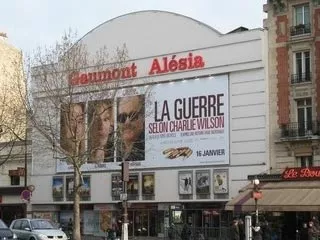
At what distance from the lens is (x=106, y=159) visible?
48188 mm

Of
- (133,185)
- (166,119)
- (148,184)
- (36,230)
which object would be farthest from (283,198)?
(36,230)

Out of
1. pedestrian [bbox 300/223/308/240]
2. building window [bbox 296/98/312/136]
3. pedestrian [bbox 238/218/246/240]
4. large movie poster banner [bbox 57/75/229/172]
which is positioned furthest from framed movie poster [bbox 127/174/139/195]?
pedestrian [bbox 300/223/308/240]

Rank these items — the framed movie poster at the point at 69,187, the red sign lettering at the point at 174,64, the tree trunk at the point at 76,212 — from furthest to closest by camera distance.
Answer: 1. the framed movie poster at the point at 69,187
2. the red sign lettering at the point at 174,64
3. the tree trunk at the point at 76,212

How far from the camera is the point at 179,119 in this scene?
4478 cm

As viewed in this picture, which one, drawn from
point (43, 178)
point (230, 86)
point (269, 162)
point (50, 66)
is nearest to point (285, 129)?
point (269, 162)

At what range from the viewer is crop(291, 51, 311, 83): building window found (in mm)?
40000

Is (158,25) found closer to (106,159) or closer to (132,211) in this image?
Answer: (106,159)

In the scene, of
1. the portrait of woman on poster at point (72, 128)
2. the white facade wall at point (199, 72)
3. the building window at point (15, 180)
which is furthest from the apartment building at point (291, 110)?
the building window at point (15, 180)

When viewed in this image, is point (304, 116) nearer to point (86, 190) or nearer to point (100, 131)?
point (100, 131)

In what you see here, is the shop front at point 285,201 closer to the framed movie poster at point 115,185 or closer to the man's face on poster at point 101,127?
the framed movie poster at point 115,185

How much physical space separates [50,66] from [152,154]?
29.7ft

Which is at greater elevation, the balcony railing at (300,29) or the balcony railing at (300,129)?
the balcony railing at (300,29)

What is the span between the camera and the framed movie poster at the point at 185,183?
143 feet

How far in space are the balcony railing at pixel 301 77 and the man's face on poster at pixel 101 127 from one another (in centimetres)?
1141
